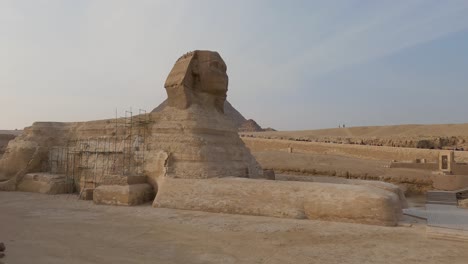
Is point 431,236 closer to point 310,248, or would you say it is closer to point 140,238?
point 310,248

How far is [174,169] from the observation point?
11.0 metres

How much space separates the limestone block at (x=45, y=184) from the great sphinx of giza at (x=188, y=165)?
0.05 meters

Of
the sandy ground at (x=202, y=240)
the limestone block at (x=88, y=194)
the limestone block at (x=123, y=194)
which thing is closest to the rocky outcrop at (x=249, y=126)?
the limestone block at (x=88, y=194)

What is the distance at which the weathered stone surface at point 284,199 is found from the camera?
26.4 feet

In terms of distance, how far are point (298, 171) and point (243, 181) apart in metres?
9.44

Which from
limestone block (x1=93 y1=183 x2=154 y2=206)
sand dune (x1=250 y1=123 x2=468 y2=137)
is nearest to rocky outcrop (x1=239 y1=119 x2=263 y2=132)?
A: sand dune (x1=250 y1=123 x2=468 y2=137)

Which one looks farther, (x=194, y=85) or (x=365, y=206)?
(x=194, y=85)

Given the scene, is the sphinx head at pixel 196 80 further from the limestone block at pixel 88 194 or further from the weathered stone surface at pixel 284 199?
the limestone block at pixel 88 194

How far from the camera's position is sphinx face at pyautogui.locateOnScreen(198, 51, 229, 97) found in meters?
12.5

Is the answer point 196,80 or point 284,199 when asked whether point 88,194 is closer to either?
point 196,80

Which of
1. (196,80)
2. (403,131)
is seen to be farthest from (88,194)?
(403,131)

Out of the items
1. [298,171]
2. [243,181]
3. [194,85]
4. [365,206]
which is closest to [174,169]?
[243,181]

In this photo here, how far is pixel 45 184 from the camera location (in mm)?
13711

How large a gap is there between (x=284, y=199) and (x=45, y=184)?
913cm
